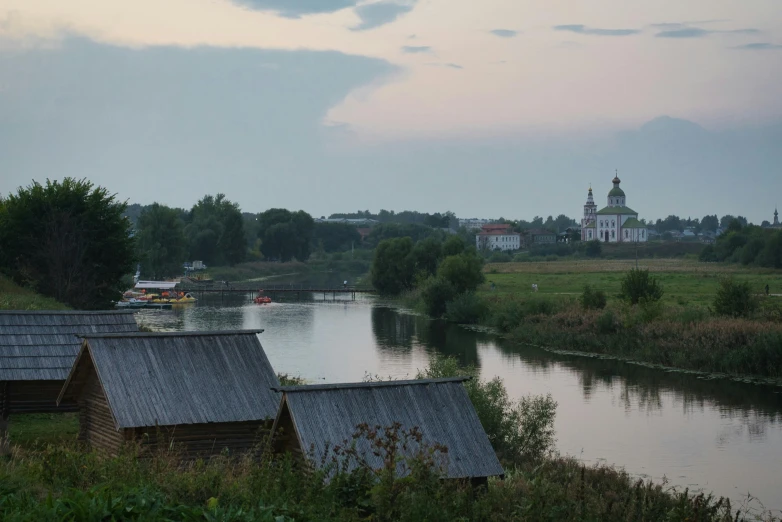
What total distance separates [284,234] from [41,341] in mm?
130162

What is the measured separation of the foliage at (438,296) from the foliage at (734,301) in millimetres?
25461

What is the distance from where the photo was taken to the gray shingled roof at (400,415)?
15172 millimetres

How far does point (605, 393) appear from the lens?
3688 cm

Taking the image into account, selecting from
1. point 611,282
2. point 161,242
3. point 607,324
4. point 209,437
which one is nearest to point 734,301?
point 607,324

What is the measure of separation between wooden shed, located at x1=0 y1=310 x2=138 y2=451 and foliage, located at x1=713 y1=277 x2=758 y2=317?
3338 cm

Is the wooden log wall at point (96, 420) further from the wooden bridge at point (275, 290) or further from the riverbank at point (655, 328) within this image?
the wooden bridge at point (275, 290)

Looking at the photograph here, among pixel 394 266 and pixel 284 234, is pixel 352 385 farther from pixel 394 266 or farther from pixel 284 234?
pixel 284 234

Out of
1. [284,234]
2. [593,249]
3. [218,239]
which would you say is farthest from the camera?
[593,249]

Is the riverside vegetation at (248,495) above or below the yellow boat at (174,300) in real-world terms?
above

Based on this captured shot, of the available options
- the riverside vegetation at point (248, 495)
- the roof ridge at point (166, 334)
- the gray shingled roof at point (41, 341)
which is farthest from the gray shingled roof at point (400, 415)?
the gray shingled roof at point (41, 341)

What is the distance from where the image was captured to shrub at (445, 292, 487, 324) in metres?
65.4

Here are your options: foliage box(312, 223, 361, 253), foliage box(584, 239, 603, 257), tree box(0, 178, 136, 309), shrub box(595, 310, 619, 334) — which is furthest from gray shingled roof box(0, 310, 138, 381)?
foliage box(312, 223, 361, 253)

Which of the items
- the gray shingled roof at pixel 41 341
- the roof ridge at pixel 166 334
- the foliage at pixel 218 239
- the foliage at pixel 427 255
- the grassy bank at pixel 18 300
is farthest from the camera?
the foliage at pixel 218 239

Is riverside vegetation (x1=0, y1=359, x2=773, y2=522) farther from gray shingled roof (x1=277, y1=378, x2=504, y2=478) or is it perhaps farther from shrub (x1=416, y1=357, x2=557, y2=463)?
shrub (x1=416, y1=357, x2=557, y2=463)
